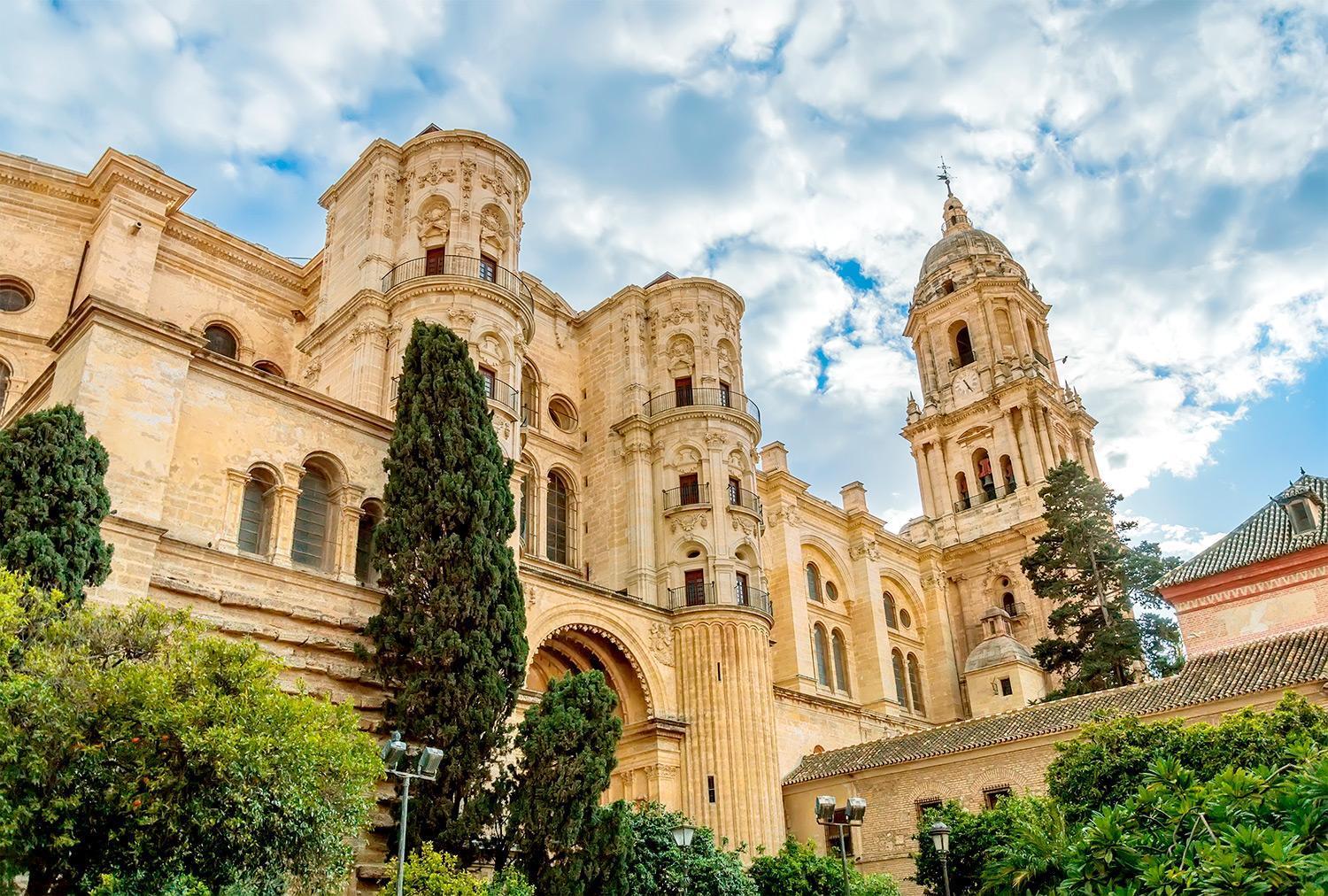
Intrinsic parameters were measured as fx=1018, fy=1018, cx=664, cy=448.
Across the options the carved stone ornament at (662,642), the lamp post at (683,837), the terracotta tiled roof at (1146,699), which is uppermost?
the carved stone ornament at (662,642)

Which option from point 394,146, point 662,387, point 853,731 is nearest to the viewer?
point 394,146

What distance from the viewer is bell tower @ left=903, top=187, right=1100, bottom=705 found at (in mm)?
41000

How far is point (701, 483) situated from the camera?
28.3 meters

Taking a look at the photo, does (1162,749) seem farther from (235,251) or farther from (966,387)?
(966,387)

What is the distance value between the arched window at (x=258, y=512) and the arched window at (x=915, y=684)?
26699mm

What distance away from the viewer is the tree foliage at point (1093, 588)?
97.4 ft

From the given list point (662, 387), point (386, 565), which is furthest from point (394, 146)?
point (386, 565)

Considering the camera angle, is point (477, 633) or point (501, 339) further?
point (501, 339)

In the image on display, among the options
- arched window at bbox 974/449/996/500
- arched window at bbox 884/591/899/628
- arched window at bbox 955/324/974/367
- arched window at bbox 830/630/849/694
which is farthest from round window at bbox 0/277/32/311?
arched window at bbox 955/324/974/367

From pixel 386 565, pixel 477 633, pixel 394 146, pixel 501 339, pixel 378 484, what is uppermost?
pixel 394 146

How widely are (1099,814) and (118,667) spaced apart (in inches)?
406

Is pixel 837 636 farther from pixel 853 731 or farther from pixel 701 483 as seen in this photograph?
pixel 701 483

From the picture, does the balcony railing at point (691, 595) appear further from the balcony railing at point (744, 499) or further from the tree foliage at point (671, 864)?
the tree foliage at point (671, 864)

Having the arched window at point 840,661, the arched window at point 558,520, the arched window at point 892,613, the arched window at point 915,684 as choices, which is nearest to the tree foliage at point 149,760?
the arched window at point 558,520
